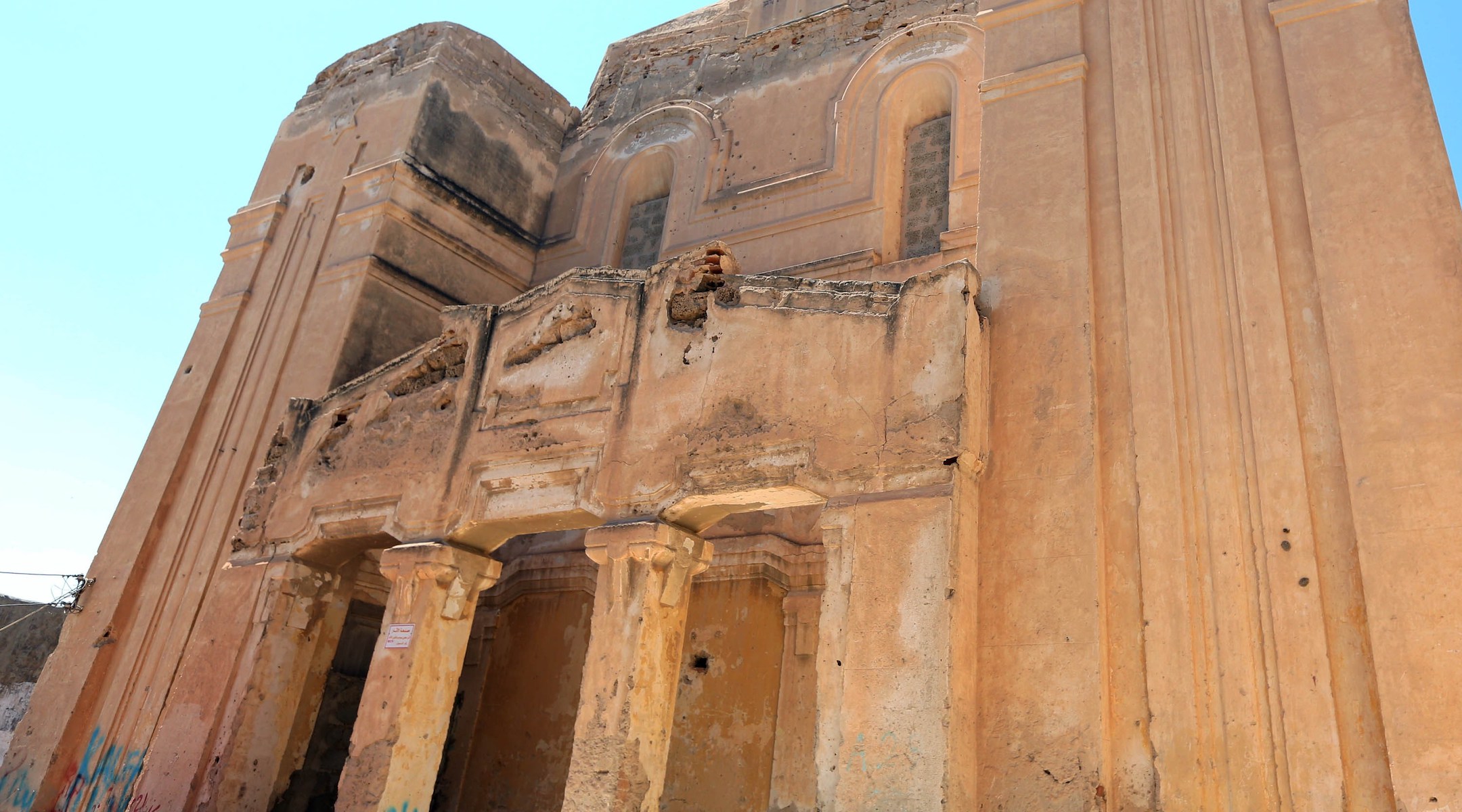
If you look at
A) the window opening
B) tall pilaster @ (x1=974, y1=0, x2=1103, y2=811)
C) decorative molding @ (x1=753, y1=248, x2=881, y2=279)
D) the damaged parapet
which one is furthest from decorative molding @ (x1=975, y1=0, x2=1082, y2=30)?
the window opening

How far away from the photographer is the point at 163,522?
10.6 m

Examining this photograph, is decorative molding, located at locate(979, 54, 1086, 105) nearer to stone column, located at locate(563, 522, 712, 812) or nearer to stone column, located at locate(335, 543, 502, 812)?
stone column, located at locate(563, 522, 712, 812)

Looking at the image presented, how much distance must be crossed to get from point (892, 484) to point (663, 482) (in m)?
1.55

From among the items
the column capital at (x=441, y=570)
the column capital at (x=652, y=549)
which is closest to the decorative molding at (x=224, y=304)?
the column capital at (x=441, y=570)

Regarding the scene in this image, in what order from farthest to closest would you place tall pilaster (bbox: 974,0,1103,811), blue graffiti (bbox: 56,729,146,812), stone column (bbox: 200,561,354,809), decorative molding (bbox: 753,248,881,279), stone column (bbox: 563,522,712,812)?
decorative molding (bbox: 753,248,881,279), blue graffiti (bbox: 56,729,146,812), stone column (bbox: 200,561,354,809), stone column (bbox: 563,522,712,812), tall pilaster (bbox: 974,0,1103,811)

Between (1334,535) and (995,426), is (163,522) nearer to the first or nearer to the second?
(995,426)

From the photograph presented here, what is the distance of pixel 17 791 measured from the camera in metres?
9.48

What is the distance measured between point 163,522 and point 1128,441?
942cm

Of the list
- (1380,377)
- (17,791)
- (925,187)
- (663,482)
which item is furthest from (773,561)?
(17,791)

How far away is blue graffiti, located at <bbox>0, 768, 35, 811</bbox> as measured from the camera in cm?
931

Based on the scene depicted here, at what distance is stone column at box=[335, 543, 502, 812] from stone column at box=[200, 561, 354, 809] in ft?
4.73

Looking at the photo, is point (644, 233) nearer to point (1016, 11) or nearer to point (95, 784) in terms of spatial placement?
point (1016, 11)

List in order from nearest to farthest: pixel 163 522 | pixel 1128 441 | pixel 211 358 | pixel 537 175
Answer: pixel 1128 441 → pixel 163 522 → pixel 211 358 → pixel 537 175

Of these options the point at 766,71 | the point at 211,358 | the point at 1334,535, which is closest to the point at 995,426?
the point at 1334,535
